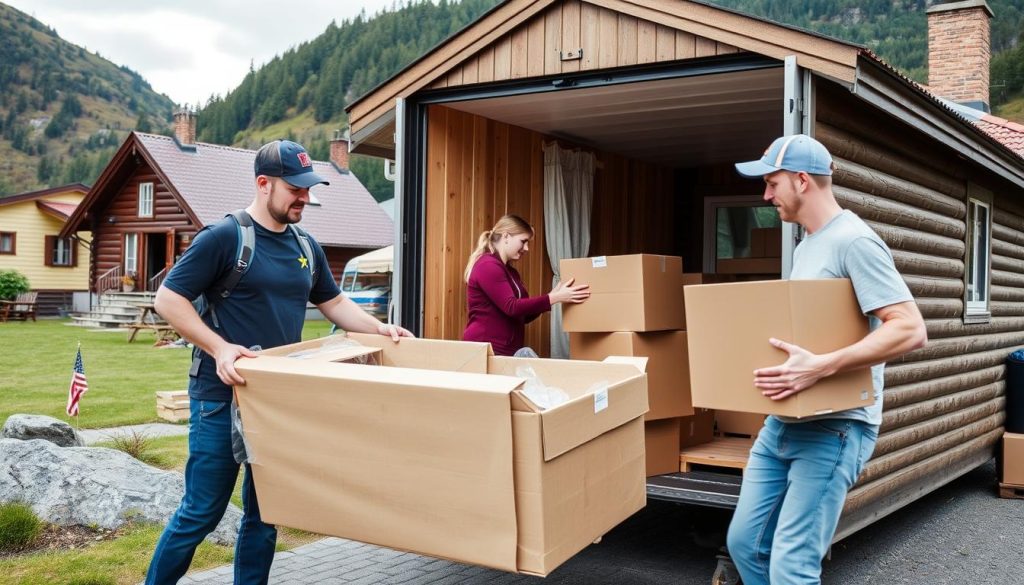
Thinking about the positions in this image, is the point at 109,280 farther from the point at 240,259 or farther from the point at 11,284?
the point at 240,259

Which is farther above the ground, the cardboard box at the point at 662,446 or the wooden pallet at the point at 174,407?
the cardboard box at the point at 662,446

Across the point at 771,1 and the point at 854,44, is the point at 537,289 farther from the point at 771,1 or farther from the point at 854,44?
the point at 771,1

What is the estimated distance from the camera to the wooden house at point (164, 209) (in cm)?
2786

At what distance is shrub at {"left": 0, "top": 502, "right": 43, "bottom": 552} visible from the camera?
466 centimetres

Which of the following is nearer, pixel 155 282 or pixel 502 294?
pixel 502 294

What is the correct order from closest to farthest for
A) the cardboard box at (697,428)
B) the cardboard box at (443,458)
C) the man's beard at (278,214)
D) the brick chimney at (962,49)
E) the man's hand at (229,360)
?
the cardboard box at (443,458) < the man's hand at (229,360) < the man's beard at (278,214) < the cardboard box at (697,428) < the brick chimney at (962,49)

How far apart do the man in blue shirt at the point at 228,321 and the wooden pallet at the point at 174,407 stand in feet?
20.4

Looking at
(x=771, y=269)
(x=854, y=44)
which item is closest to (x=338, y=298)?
(x=854, y=44)

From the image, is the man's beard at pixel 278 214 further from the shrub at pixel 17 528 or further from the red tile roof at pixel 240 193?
the red tile roof at pixel 240 193

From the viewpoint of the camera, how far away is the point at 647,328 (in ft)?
16.9

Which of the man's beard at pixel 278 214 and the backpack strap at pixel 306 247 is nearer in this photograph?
the man's beard at pixel 278 214

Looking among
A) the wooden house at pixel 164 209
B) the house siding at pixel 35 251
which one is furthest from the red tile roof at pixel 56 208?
the wooden house at pixel 164 209

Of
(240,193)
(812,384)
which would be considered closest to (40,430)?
(812,384)

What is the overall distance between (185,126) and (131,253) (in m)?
5.61
